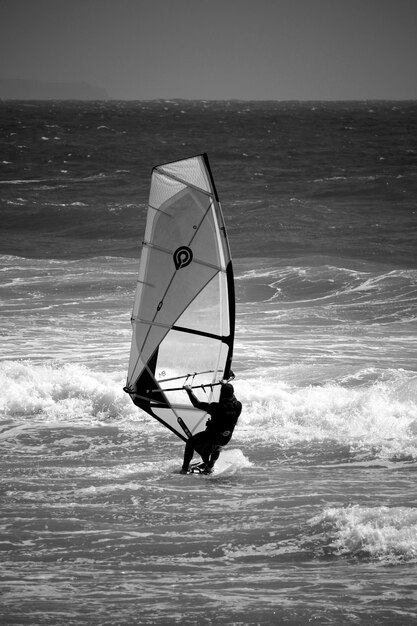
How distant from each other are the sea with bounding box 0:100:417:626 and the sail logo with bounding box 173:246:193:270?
1963 millimetres

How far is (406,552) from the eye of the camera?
703cm

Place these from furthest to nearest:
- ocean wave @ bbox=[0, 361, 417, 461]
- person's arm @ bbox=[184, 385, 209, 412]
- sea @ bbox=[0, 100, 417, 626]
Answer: ocean wave @ bbox=[0, 361, 417, 461] → person's arm @ bbox=[184, 385, 209, 412] → sea @ bbox=[0, 100, 417, 626]

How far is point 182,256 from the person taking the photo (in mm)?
8766

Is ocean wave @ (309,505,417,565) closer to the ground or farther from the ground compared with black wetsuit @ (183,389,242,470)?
closer to the ground

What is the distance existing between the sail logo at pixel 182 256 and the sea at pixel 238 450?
1963 mm

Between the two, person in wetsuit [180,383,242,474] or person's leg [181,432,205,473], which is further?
person's leg [181,432,205,473]

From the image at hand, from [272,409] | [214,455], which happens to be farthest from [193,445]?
[272,409]

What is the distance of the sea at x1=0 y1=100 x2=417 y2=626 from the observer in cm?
652

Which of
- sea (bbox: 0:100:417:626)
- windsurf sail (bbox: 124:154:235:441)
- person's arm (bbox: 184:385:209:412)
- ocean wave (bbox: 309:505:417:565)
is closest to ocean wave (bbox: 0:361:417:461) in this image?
sea (bbox: 0:100:417:626)

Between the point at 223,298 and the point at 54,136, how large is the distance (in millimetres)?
46583

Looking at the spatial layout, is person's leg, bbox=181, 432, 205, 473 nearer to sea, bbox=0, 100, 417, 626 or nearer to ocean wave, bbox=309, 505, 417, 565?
sea, bbox=0, 100, 417, 626

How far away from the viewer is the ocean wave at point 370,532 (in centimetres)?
707

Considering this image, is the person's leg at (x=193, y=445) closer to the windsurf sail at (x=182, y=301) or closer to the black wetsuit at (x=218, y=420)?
the black wetsuit at (x=218, y=420)

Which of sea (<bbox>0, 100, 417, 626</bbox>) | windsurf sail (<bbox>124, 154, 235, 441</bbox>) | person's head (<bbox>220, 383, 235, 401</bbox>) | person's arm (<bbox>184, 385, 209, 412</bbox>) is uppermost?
windsurf sail (<bbox>124, 154, 235, 441</bbox>)
